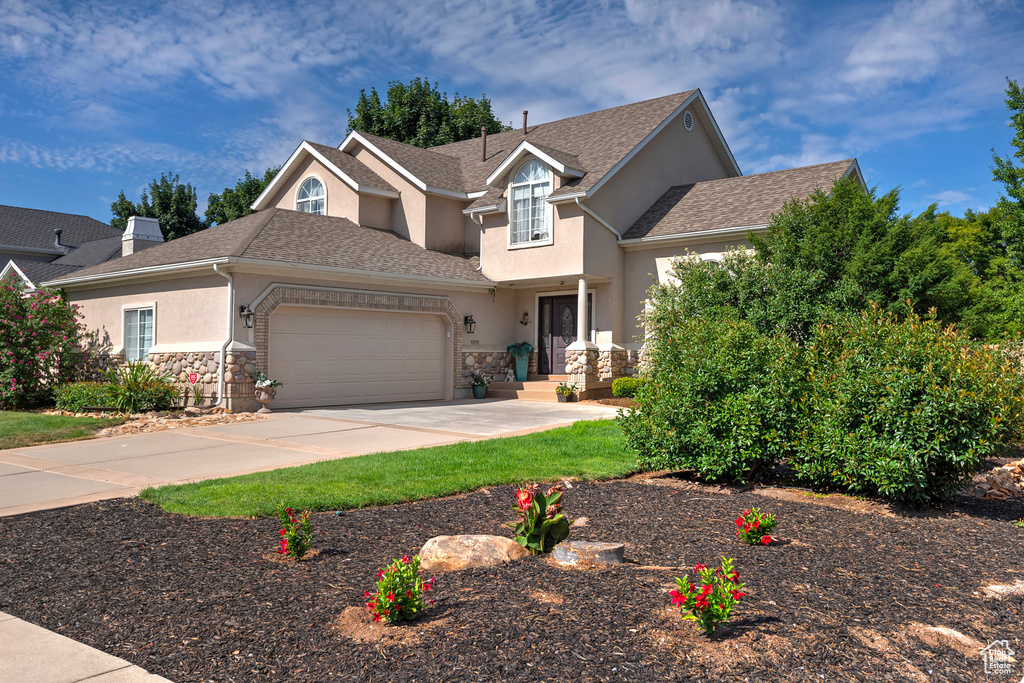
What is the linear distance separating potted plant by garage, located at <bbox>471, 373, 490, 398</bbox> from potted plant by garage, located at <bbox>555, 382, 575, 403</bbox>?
227cm

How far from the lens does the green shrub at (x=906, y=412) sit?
6141mm

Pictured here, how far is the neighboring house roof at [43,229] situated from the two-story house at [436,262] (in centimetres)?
1767

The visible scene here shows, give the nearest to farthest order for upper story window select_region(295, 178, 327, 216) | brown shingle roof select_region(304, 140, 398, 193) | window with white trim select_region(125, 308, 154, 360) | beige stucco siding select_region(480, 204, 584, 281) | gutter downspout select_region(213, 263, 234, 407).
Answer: gutter downspout select_region(213, 263, 234, 407)
window with white trim select_region(125, 308, 154, 360)
beige stucco siding select_region(480, 204, 584, 281)
brown shingle roof select_region(304, 140, 398, 193)
upper story window select_region(295, 178, 327, 216)

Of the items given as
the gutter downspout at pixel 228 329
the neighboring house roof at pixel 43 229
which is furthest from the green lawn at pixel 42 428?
the neighboring house roof at pixel 43 229

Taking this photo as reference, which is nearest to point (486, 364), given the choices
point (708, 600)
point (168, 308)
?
point (168, 308)

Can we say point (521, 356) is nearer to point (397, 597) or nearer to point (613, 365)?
point (613, 365)

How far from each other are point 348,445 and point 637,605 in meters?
7.56

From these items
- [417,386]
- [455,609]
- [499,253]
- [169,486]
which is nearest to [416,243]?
[499,253]

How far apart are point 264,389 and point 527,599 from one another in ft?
40.9

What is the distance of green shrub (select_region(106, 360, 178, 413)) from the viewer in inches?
597

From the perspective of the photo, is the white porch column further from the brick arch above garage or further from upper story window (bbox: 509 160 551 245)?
the brick arch above garage

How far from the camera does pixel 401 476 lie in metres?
7.96

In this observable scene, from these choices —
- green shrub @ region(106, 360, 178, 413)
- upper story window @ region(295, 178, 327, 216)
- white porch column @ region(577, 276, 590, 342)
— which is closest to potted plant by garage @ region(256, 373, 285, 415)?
green shrub @ region(106, 360, 178, 413)

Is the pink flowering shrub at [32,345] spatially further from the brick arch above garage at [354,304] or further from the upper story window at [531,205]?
the upper story window at [531,205]
